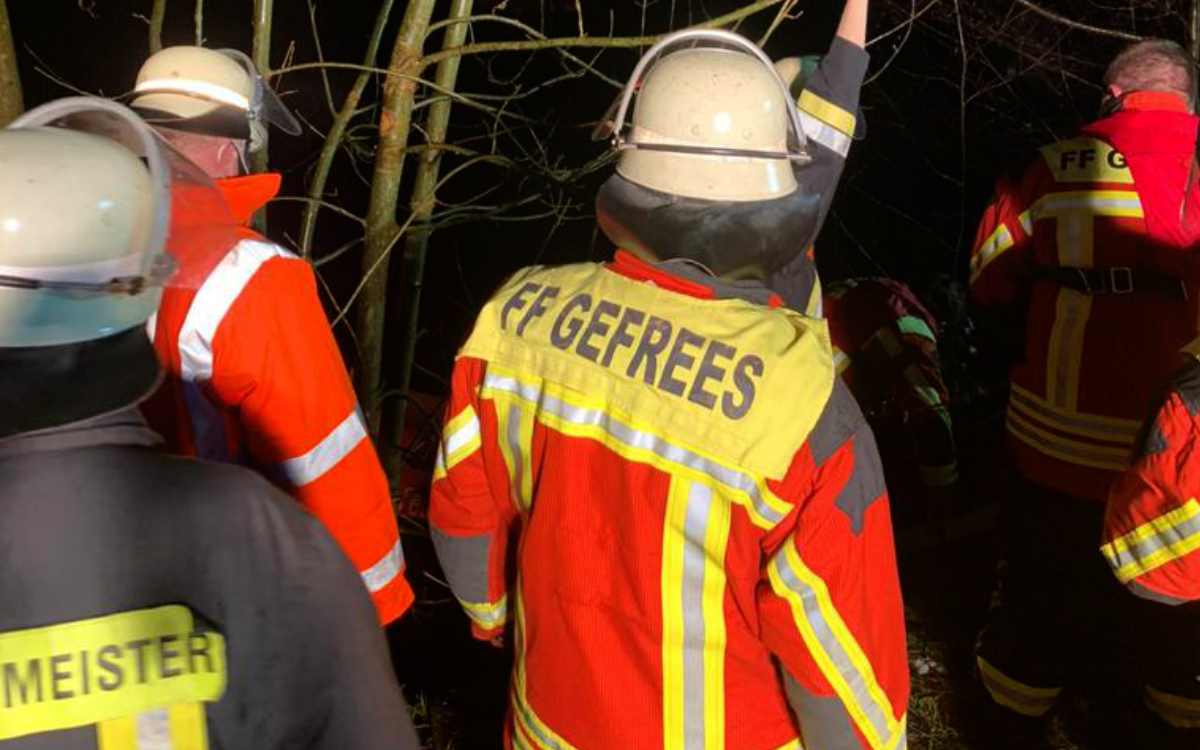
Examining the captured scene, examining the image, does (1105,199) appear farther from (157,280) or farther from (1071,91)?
(1071,91)

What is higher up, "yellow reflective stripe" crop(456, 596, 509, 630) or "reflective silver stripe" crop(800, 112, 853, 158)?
"reflective silver stripe" crop(800, 112, 853, 158)

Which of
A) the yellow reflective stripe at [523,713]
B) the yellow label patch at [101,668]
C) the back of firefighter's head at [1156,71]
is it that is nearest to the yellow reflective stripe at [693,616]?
the yellow reflective stripe at [523,713]

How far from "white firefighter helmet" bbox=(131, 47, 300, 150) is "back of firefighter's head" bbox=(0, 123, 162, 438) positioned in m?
1.05

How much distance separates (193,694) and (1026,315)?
293cm

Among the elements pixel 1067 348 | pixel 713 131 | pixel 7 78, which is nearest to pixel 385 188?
pixel 7 78

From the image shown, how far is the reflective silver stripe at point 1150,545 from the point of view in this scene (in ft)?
7.32

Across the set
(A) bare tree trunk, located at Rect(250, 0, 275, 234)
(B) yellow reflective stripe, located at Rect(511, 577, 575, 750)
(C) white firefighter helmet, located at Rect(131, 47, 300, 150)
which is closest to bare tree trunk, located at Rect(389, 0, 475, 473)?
(A) bare tree trunk, located at Rect(250, 0, 275, 234)

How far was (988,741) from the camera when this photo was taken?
3.52 meters

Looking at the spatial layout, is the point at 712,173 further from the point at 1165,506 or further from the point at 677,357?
the point at 1165,506

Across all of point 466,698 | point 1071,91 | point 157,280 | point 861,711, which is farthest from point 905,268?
point 157,280

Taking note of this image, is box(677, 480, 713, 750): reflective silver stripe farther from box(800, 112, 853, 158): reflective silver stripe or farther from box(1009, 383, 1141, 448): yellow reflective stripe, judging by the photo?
box(1009, 383, 1141, 448): yellow reflective stripe

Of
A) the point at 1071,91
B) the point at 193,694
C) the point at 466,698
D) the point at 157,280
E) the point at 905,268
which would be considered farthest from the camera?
the point at 905,268

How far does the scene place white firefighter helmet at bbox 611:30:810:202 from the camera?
5.92 feet

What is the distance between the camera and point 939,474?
15.4 feet
